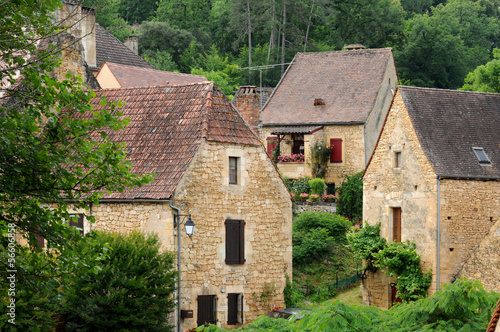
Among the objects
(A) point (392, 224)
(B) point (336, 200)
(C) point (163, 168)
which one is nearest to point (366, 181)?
(A) point (392, 224)

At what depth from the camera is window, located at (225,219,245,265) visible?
848 inches

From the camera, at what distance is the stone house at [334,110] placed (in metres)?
38.1

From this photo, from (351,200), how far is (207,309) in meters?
16.0

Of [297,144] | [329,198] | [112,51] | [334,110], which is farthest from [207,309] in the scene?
[112,51]

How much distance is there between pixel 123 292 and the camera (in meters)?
18.0

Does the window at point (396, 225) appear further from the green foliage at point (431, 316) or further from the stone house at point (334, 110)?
the green foliage at point (431, 316)

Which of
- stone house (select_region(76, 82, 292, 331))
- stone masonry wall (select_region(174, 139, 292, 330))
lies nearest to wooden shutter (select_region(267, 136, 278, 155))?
stone house (select_region(76, 82, 292, 331))

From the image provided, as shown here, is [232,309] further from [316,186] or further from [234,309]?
[316,186]

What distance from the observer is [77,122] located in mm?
12781

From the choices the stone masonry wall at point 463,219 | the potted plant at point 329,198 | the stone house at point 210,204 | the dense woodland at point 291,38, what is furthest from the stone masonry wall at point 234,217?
the dense woodland at point 291,38

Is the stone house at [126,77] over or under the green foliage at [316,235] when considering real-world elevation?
over

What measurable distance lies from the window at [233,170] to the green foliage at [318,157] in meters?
16.4

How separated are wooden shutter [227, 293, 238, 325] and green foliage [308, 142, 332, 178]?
17.0m

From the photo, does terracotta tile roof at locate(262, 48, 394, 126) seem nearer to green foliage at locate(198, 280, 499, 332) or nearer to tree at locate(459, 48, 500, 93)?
tree at locate(459, 48, 500, 93)
